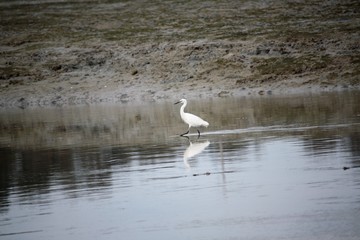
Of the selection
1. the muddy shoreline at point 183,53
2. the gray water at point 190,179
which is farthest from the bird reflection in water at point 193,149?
the muddy shoreline at point 183,53

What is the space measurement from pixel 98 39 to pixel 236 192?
45951 millimetres

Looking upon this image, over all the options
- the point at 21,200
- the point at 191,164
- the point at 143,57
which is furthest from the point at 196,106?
→ the point at 21,200

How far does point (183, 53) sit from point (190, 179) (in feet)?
116

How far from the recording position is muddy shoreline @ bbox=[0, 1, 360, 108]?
4488cm

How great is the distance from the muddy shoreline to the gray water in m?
14.6

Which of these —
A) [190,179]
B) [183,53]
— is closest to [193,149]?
[190,179]

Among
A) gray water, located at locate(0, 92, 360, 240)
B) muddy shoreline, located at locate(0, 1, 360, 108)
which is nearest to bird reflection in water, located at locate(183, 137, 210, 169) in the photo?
gray water, located at locate(0, 92, 360, 240)

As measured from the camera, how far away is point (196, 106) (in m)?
37.6

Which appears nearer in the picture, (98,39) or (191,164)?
(191,164)

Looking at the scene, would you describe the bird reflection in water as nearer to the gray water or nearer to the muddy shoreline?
the gray water

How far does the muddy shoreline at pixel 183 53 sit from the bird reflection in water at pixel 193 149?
63.3ft

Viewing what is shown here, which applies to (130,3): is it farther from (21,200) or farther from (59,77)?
(21,200)

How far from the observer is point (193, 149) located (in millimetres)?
21453

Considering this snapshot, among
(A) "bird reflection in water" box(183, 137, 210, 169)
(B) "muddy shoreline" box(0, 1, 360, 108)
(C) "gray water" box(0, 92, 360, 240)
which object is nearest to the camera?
(C) "gray water" box(0, 92, 360, 240)
